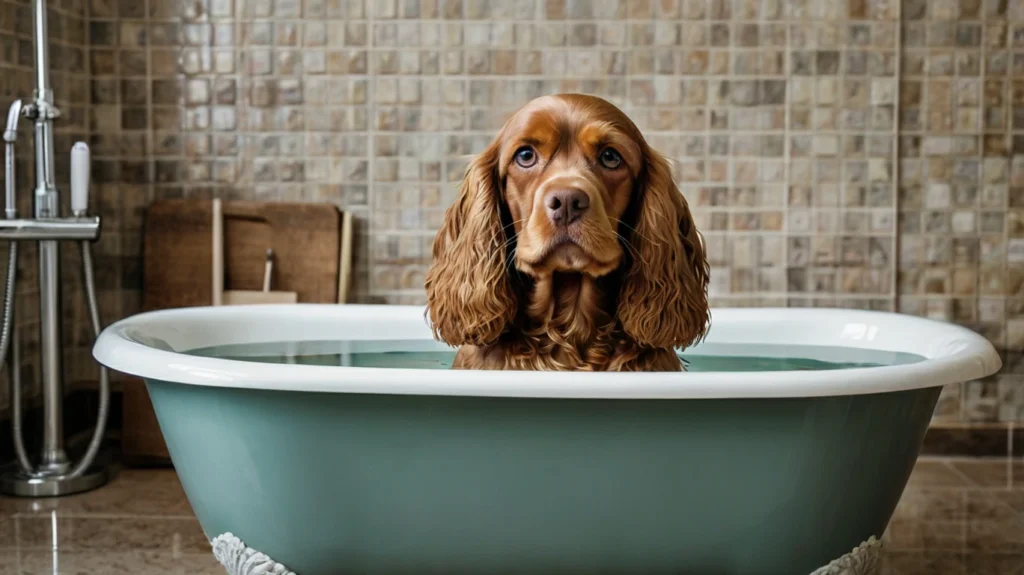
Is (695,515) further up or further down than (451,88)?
further down

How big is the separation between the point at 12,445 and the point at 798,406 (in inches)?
99.9

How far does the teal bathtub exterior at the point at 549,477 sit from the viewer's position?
1733 mm

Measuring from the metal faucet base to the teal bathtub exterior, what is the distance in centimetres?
125

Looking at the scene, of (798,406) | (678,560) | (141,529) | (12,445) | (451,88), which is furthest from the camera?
(451,88)

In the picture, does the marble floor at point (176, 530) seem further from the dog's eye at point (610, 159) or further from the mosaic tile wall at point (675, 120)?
the dog's eye at point (610, 159)

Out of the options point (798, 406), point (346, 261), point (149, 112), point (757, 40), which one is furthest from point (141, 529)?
point (757, 40)

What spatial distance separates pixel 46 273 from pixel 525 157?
179 cm

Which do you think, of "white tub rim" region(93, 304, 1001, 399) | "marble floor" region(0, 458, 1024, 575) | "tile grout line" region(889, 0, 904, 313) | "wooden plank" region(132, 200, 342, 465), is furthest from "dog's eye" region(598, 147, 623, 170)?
"tile grout line" region(889, 0, 904, 313)

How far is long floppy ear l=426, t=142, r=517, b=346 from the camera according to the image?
6.20ft

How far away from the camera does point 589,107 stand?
5.98 feet

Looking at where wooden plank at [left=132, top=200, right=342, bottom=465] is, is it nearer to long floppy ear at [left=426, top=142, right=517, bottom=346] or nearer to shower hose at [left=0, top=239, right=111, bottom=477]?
shower hose at [left=0, top=239, right=111, bottom=477]

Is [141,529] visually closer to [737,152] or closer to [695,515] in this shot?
[695,515]

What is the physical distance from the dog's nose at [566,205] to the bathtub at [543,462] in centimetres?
28

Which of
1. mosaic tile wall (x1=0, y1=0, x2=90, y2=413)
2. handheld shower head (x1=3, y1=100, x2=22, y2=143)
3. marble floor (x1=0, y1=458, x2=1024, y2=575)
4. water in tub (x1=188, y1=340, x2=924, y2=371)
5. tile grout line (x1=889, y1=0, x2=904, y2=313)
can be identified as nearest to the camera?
marble floor (x1=0, y1=458, x2=1024, y2=575)
